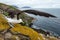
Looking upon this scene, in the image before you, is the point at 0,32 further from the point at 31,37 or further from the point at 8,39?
the point at 31,37

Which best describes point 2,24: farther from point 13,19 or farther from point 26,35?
point 26,35

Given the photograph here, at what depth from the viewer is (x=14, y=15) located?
8.35 m

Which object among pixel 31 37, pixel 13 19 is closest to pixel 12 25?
pixel 13 19

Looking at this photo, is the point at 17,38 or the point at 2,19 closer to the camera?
the point at 17,38

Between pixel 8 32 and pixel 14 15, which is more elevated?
pixel 14 15

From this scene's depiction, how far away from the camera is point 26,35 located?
26.5 feet

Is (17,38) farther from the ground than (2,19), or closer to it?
closer to it

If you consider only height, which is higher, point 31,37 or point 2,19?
point 2,19

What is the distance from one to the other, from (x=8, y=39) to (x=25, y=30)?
0.77 m

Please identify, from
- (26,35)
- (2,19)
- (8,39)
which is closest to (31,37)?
(26,35)

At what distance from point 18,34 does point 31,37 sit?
51 cm

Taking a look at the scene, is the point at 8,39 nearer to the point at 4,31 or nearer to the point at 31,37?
the point at 4,31

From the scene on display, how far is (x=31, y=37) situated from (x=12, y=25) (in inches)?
35.4

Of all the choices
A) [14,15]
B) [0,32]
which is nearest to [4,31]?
[0,32]
